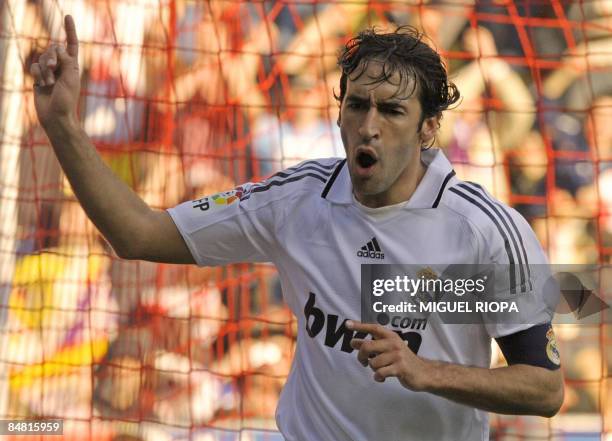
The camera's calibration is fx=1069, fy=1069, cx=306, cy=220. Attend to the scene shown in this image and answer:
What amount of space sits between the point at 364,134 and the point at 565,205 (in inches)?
150

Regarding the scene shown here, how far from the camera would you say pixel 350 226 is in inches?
111

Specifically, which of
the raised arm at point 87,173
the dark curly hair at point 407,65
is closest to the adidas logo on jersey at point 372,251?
the dark curly hair at point 407,65

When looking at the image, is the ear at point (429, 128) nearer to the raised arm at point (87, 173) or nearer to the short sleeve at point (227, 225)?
the short sleeve at point (227, 225)

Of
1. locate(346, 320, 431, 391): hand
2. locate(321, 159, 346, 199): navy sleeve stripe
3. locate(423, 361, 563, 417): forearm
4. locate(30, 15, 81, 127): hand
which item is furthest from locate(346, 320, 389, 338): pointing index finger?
locate(30, 15, 81, 127): hand

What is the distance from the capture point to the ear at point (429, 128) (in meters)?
2.79

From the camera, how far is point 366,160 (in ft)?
8.82

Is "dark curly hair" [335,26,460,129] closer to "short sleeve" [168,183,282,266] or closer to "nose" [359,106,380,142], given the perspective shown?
"nose" [359,106,380,142]

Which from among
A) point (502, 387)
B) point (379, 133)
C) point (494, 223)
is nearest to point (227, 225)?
point (379, 133)

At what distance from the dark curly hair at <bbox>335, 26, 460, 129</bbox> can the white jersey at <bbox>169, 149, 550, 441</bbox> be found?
17 cm

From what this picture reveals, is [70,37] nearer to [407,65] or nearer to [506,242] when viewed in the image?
[407,65]

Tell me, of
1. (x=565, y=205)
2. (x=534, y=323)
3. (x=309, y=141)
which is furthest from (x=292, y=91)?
(x=534, y=323)

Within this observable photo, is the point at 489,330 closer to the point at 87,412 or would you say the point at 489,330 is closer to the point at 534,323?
the point at 534,323

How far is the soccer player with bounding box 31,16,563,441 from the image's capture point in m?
2.57

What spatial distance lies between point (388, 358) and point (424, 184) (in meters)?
0.60
